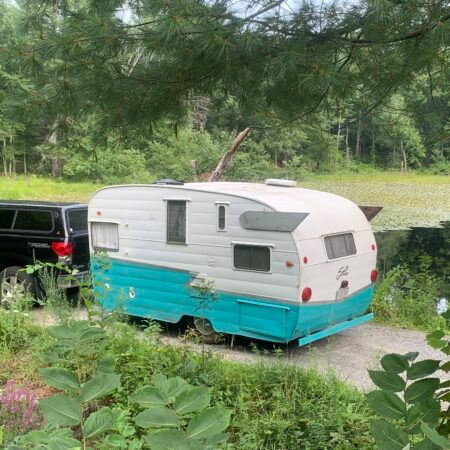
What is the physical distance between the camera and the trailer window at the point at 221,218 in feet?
21.7

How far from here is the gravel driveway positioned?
610 cm

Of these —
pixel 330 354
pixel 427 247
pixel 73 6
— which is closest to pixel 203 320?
pixel 330 354

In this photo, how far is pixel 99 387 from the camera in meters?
1.36

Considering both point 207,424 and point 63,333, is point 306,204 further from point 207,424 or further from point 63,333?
point 207,424

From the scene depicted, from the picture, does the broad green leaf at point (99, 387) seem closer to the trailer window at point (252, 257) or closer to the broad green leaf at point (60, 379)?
the broad green leaf at point (60, 379)

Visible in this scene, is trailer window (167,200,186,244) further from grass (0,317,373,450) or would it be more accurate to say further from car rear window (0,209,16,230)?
car rear window (0,209,16,230)

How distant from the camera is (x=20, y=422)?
133 inches

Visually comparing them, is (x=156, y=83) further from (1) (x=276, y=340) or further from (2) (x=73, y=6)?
(1) (x=276, y=340)

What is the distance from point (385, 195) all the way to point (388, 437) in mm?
26122

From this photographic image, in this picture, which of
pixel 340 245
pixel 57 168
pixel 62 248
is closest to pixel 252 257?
pixel 340 245

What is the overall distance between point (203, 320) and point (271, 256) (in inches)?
42.2

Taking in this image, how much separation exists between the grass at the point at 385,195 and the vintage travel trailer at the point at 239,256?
10801 mm

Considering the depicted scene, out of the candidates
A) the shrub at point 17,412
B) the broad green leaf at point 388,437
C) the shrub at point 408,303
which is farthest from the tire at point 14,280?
the broad green leaf at point 388,437

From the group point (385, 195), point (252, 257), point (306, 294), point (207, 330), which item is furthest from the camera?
point (385, 195)
